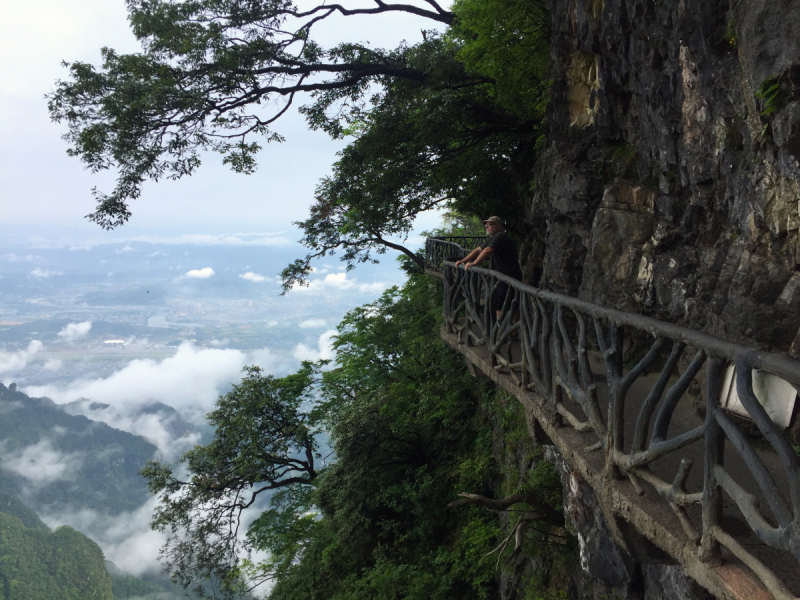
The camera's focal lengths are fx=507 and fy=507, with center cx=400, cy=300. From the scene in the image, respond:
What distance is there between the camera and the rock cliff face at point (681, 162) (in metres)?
3.21

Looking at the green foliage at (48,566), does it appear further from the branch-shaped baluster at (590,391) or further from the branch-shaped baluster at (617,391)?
the branch-shaped baluster at (617,391)

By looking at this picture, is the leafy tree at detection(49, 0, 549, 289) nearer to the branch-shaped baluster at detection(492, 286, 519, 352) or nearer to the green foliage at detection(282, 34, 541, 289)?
the green foliage at detection(282, 34, 541, 289)

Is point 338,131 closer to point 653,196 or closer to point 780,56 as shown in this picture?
point 653,196

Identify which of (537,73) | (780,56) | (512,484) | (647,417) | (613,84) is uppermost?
(537,73)

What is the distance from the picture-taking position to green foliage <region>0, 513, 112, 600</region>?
62438 mm

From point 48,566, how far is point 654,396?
285 feet

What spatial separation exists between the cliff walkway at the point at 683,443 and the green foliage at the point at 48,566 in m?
80.3

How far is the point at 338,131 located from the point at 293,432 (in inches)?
426

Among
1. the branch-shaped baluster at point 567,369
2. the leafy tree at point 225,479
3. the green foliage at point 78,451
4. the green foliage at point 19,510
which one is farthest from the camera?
the green foliage at point 78,451

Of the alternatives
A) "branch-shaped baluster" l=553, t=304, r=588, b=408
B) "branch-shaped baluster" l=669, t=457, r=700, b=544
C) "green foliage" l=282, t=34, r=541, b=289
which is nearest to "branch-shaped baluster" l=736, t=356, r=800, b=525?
"branch-shaped baluster" l=669, t=457, r=700, b=544

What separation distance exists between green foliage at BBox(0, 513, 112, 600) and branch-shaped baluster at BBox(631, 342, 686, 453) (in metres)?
81.1

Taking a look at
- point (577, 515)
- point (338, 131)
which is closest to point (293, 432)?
point (338, 131)

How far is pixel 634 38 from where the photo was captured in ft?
17.1

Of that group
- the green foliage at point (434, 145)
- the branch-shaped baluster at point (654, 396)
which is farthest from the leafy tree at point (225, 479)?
the branch-shaped baluster at point (654, 396)
